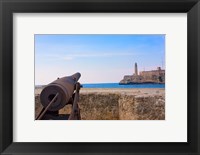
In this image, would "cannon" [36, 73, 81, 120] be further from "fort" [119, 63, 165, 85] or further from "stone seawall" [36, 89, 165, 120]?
"fort" [119, 63, 165, 85]

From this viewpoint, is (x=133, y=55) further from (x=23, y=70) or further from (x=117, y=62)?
(x=23, y=70)

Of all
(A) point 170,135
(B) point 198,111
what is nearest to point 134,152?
(A) point 170,135

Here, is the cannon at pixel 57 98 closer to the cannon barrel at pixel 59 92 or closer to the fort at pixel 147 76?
the cannon barrel at pixel 59 92

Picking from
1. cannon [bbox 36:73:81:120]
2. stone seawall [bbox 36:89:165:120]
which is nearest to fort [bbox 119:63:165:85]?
stone seawall [bbox 36:89:165:120]

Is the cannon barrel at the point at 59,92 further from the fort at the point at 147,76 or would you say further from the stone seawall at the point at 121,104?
the fort at the point at 147,76

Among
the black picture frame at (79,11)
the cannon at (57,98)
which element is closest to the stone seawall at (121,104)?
the cannon at (57,98)

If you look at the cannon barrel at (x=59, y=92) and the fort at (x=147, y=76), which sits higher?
the fort at (x=147, y=76)
